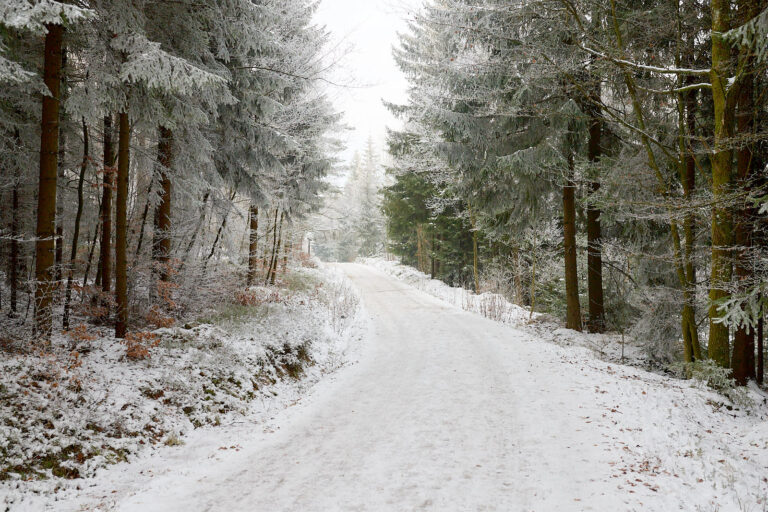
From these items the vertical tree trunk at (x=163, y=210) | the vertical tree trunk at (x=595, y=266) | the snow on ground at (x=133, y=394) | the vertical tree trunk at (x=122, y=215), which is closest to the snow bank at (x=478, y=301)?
the vertical tree trunk at (x=595, y=266)

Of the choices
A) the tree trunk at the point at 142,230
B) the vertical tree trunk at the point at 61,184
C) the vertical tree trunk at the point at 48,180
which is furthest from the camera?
the tree trunk at the point at 142,230

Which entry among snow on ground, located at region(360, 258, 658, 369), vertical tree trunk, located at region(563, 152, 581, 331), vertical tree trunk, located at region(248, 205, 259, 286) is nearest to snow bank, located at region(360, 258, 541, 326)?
snow on ground, located at region(360, 258, 658, 369)

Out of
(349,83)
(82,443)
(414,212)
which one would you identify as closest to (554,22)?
(349,83)

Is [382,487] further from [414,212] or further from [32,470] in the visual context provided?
[414,212]

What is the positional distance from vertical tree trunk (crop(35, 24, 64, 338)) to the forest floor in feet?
9.75

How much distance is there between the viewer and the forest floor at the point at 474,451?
385 centimetres

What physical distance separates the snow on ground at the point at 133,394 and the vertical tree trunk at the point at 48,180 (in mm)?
876

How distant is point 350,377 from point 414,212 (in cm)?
1748

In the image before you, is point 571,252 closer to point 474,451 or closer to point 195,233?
point 474,451

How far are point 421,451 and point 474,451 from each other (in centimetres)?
65

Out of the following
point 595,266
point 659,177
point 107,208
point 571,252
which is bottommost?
point 595,266

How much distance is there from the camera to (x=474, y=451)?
16.1 ft

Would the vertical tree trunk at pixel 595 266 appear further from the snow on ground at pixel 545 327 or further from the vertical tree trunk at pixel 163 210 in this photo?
the vertical tree trunk at pixel 163 210

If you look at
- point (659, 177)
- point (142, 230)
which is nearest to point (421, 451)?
point (659, 177)
